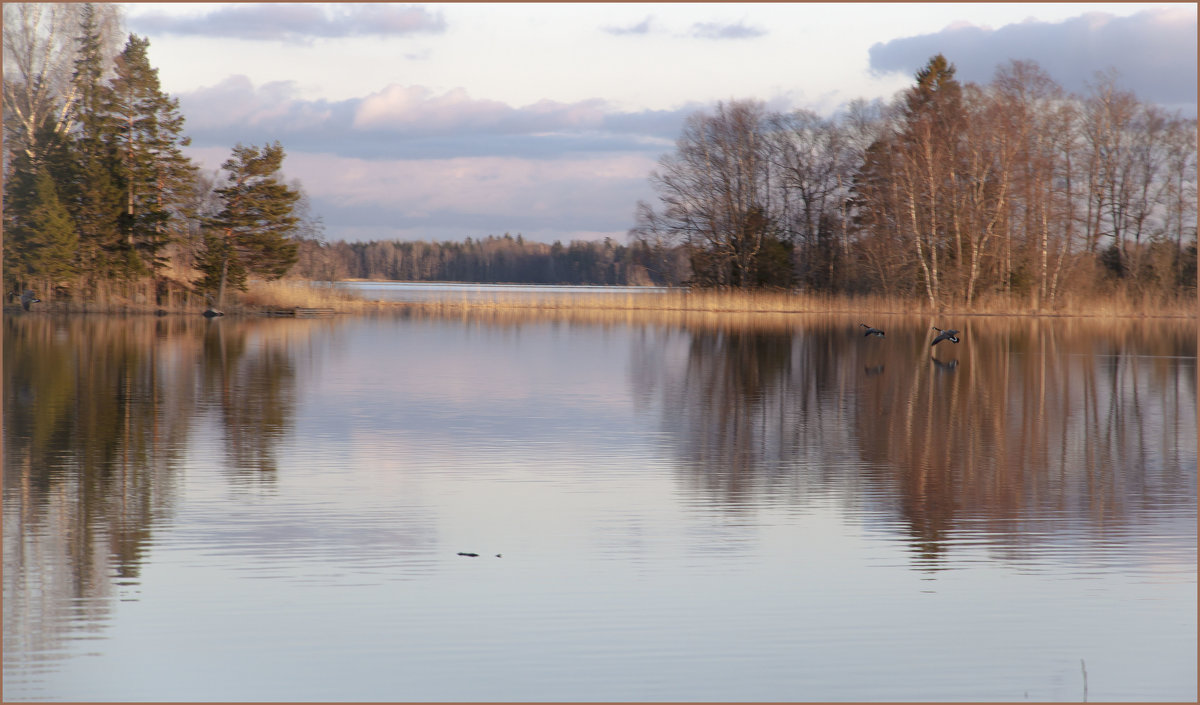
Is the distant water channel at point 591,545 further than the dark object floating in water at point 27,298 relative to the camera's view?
No

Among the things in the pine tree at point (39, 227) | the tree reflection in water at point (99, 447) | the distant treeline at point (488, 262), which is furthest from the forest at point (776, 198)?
the distant treeline at point (488, 262)

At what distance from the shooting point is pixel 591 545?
7320mm

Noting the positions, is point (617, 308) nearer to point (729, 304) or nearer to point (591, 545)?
point (729, 304)

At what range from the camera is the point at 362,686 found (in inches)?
194

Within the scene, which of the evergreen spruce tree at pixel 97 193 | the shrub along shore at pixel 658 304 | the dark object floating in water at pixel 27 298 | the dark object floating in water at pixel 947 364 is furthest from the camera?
the shrub along shore at pixel 658 304

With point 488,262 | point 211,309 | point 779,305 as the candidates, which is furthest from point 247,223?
point 488,262

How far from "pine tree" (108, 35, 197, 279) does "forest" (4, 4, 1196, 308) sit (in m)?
0.08

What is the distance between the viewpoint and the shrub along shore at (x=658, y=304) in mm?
40875

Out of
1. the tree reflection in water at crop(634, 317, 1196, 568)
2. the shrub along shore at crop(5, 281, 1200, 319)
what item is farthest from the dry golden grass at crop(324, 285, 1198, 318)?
the tree reflection in water at crop(634, 317, 1196, 568)

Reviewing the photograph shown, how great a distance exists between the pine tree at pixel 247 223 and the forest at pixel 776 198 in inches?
3.2

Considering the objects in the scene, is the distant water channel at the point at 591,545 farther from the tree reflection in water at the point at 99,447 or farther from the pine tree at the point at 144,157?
the pine tree at the point at 144,157

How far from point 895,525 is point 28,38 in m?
44.3

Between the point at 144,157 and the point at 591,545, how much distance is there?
36.6m

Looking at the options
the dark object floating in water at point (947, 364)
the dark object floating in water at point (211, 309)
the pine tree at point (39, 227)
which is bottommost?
the dark object floating in water at point (947, 364)
